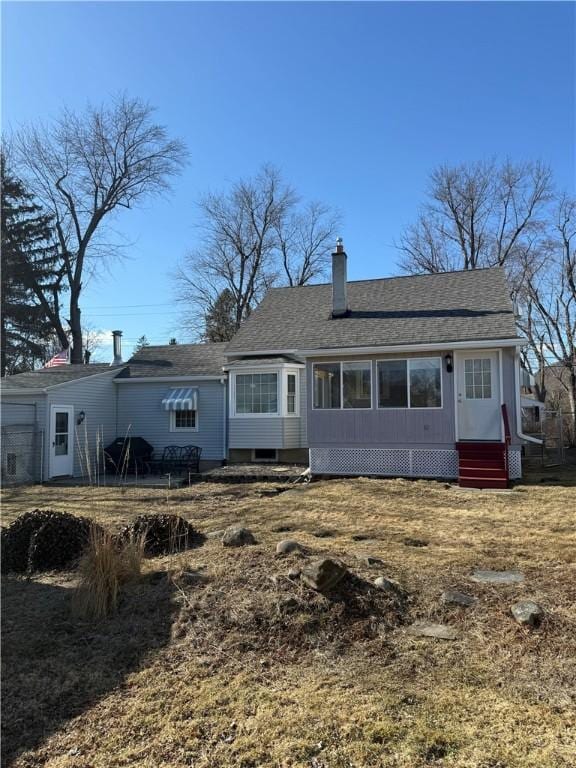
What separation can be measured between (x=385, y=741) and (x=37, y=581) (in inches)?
166

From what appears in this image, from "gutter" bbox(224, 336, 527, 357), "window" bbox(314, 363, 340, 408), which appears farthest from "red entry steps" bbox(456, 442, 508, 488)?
"window" bbox(314, 363, 340, 408)

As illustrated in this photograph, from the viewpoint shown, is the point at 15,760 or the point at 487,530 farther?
the point at 487,530

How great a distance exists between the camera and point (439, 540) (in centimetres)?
680

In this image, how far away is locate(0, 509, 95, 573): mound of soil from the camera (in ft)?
19.5

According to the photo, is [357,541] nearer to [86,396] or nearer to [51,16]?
[51,16]

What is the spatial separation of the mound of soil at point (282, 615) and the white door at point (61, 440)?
11510 millimetres

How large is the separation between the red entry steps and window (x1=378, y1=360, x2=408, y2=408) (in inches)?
67.6

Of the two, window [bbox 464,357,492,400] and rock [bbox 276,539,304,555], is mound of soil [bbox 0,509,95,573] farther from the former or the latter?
window [bbox 464,357,492,400]

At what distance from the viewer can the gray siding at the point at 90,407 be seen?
15078mm

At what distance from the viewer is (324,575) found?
434 cm

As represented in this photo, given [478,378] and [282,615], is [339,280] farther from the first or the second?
[282,615]

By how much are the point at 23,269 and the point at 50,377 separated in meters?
15.2

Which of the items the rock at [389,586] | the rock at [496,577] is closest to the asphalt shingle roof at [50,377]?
the rock at [389,586]

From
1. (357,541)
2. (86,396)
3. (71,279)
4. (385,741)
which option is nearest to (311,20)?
(357,541)
